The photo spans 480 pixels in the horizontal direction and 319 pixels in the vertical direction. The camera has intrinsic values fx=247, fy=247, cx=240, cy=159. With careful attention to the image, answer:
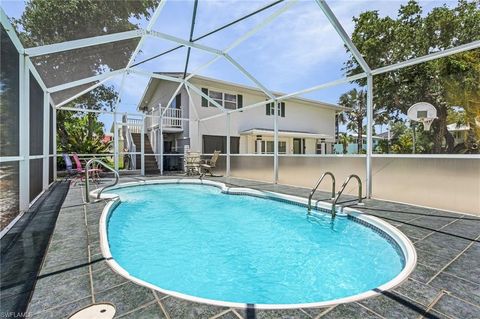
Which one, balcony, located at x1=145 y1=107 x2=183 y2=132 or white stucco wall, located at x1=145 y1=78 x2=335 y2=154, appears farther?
balcony, located at x1=145 y1=107 x2=183 y2=132

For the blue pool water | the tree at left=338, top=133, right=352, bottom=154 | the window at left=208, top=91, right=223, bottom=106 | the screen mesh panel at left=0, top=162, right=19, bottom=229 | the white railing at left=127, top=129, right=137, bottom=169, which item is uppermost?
the window at left=208, top=91, right=223, bottom=106

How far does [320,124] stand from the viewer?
66.2 ft

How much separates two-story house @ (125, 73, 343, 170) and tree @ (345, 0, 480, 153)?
4.61 m

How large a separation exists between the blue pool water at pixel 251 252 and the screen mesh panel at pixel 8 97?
7.17 ft

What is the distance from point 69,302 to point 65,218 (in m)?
3.18

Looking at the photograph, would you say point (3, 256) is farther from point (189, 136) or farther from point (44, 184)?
point (189, 136)

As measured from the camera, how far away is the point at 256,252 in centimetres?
416

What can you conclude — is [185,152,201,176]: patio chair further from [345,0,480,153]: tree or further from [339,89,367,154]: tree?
[339,89,367,154]: tree

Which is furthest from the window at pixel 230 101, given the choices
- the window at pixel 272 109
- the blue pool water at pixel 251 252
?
the blue pool water at pixel 251 252

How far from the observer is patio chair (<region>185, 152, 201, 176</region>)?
1317cm

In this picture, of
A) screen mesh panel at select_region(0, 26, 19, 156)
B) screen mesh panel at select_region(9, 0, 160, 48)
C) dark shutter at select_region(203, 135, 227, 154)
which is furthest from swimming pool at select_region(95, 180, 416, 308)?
dark shutter at select_region(203, 135, 227, 154)

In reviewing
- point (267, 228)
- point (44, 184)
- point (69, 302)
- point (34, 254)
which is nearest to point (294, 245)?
point (267, 228)

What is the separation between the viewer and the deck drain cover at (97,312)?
6.00ft

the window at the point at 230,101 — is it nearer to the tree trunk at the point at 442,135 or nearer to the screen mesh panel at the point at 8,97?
the screen mesh panel at the point at 8,97
